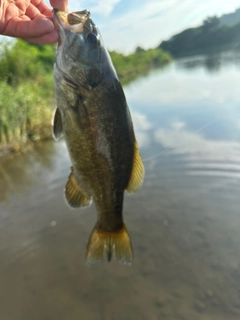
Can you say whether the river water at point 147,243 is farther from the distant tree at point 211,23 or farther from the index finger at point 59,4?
the distant tree at point 211,23

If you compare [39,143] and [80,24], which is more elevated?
[80,24]

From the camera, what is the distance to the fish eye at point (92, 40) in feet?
6.48

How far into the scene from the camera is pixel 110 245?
8.63ft

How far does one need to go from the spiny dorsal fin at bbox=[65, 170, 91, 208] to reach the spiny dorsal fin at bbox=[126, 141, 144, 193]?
341mm

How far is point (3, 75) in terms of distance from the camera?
15531 mm

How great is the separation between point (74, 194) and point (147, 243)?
110 inches

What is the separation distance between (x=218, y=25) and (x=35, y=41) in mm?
70707

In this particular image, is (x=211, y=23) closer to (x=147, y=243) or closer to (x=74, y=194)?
(x=147, y=243)

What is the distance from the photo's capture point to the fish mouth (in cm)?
192

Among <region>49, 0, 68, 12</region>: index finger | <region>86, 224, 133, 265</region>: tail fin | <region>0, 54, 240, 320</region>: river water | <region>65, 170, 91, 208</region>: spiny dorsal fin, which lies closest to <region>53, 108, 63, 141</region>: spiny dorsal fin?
<region>65, 170, 91, 208</region>: spiny dorsal fin

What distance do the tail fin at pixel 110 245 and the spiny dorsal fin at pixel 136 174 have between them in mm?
459

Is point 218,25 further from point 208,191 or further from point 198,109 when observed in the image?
point 208,191

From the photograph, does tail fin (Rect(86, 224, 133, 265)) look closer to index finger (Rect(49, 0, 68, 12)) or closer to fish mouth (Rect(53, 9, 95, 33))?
fish mouth (Rect(53, 9, 95, 33))

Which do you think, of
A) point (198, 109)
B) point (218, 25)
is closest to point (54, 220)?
point (198, 109)
